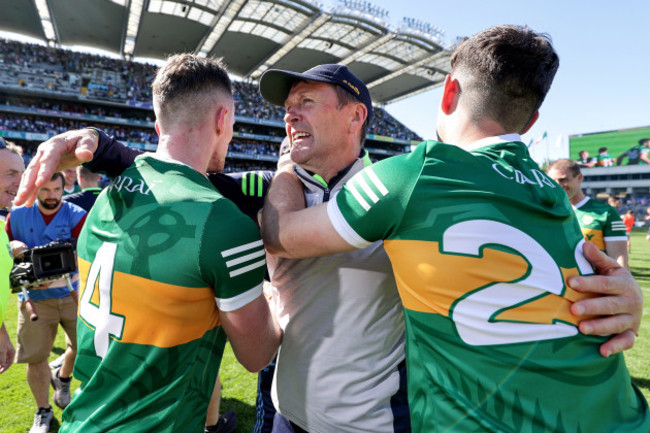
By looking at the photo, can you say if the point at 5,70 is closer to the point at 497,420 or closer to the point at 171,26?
the point at 171,26

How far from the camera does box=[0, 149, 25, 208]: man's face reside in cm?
278

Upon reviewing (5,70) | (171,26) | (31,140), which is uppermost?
(171,26)

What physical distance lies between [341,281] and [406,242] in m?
0.49

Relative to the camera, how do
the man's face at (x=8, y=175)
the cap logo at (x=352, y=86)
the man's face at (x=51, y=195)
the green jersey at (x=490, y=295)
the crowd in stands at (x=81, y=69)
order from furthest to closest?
the crowd in stands at (x=81, y=69)
the man's face at (x=51, y=195)
the man's face at (x=8, y=175)
the cap logo at (x=352, y=86)
the green jersey at (x=490, y=295)

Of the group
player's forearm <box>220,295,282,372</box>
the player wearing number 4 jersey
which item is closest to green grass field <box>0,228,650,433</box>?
player's forearm <box>220,295,282,372</box>

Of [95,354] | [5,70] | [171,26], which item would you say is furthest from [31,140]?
[95,354]

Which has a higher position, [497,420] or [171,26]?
[171,26]

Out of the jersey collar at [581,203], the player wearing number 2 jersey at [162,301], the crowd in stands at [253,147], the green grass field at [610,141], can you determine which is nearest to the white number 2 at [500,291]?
the player wearing number 2 jersey at [162,301]

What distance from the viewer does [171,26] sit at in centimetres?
2648

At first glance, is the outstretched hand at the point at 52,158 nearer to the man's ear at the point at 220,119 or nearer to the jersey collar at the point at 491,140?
the man's ear at the point at 220,119

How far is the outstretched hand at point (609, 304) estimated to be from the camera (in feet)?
3.58

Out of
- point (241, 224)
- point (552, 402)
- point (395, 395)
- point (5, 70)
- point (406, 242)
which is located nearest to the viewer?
point (552, 402)

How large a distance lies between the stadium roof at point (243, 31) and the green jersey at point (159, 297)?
24.4 metres

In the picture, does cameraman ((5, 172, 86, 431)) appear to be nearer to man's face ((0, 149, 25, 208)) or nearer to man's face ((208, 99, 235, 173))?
man's face ((0, 149, 25, 208))
